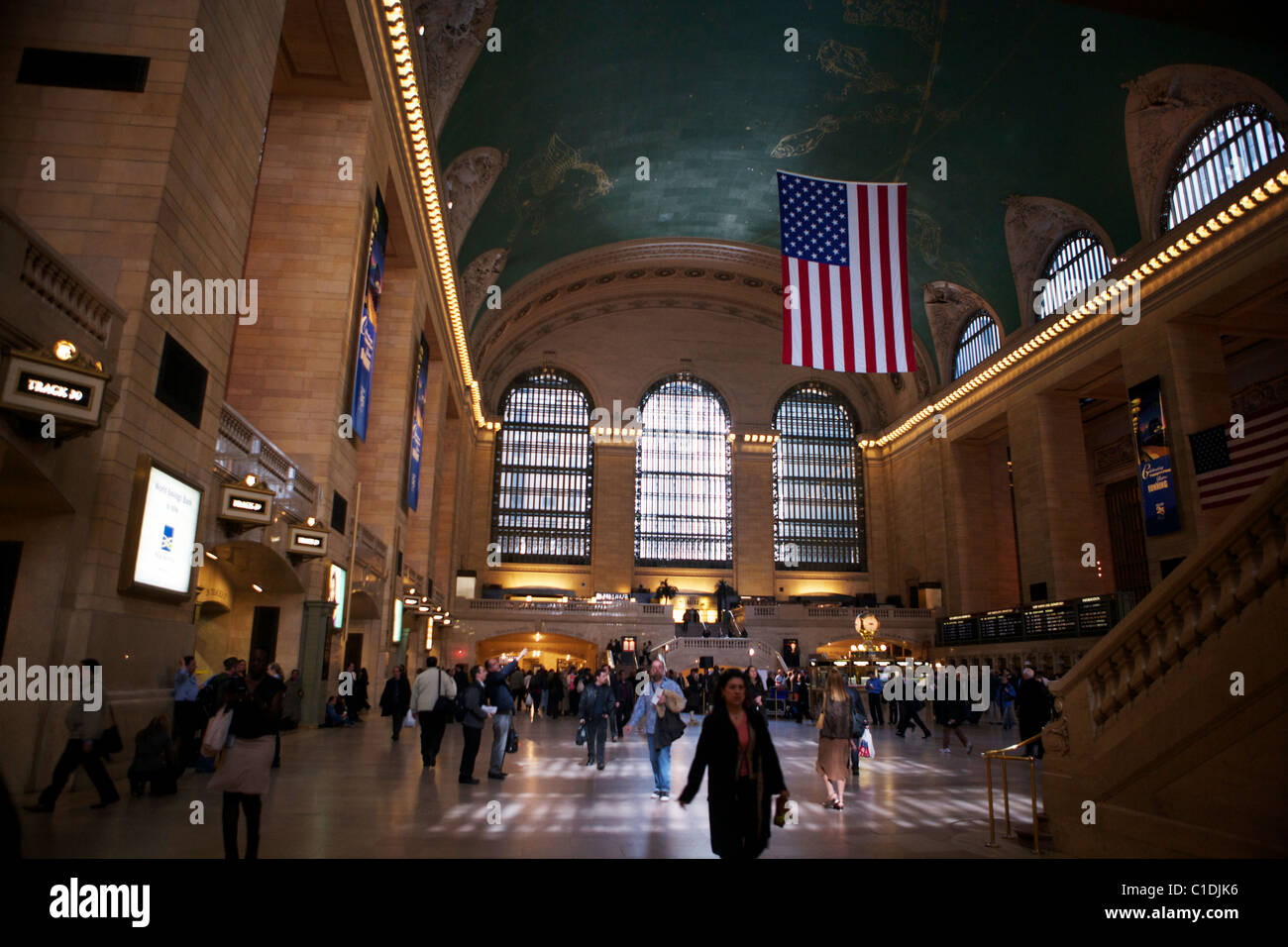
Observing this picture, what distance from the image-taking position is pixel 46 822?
17.2ft

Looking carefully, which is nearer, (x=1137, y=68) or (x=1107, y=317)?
(x=1137, y=68)

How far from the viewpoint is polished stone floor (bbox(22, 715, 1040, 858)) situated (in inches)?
191

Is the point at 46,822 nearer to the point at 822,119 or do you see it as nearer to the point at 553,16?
the point at 553,16

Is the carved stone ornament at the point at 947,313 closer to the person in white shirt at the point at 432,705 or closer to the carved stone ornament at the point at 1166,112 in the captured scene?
the carved stone ornament at the point at 1166,112

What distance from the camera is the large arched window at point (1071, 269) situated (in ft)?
73.7

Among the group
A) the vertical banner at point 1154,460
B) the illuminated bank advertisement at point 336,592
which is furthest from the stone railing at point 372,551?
the vertical banner at point 1154,460

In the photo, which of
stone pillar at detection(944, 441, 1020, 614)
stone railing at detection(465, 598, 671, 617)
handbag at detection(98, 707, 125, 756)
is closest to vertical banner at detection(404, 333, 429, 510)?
stone railing at detection(465, 598, 671, 617)

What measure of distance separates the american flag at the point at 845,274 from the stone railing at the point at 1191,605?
7.29 m

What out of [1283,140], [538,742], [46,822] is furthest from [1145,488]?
[46,822]

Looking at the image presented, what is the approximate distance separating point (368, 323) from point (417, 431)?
19.3 ft

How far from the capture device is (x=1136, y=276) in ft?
65.7

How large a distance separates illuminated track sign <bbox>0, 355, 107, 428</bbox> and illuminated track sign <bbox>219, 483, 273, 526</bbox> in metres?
3.31

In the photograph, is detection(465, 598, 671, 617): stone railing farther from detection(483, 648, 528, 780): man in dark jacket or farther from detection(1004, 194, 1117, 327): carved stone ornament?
detection(483, 648, 528, 780): man in dark jacket
